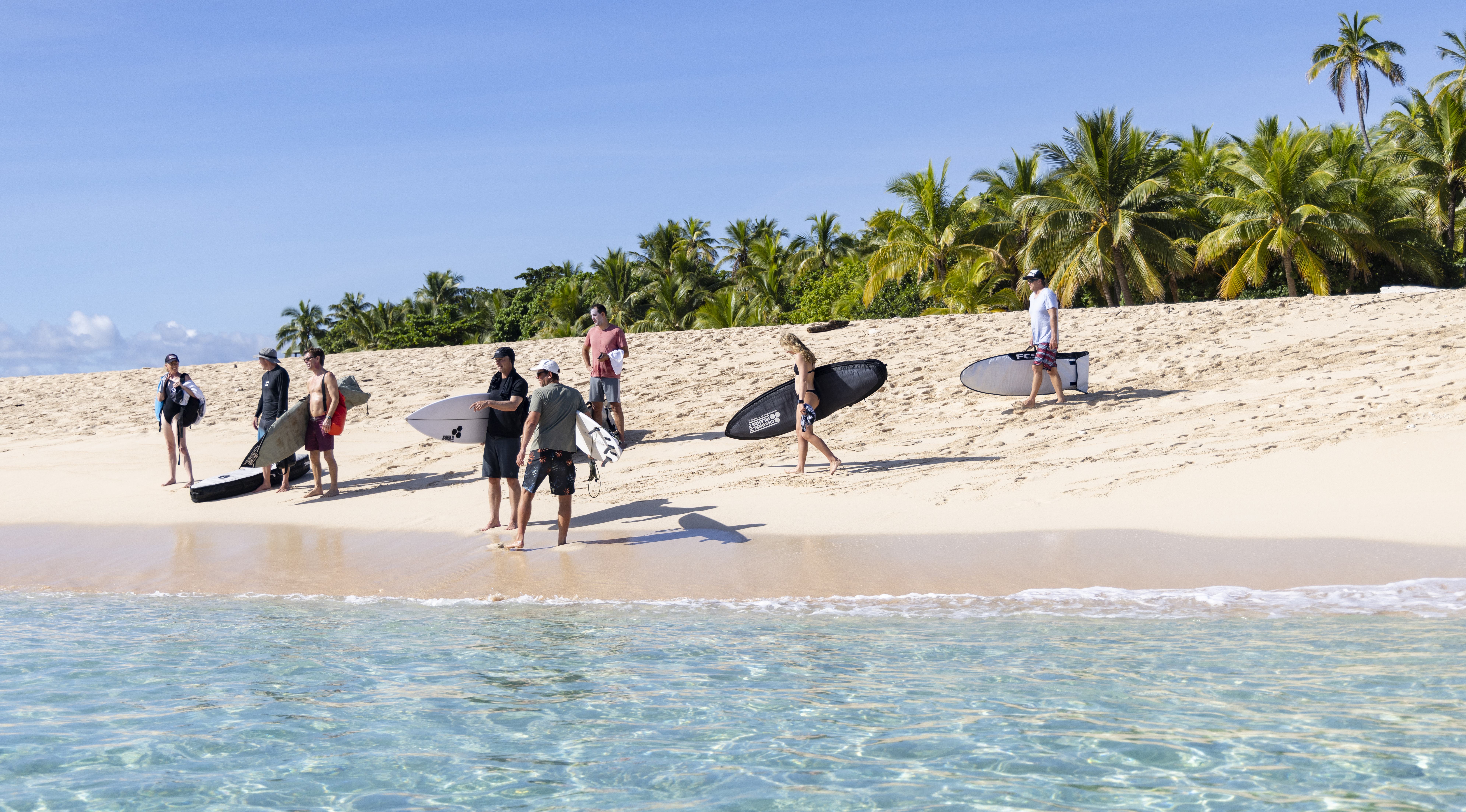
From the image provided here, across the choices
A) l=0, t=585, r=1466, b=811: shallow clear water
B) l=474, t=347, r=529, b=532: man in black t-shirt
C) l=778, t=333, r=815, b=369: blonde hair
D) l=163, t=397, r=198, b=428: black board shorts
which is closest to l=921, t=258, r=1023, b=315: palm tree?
l=778, t=333, r=815, b=369: blonde hair

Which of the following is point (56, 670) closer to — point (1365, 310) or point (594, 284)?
point (1365, 310)

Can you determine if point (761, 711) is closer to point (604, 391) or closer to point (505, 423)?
point (505, 423)

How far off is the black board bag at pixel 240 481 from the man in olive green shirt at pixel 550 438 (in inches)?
159

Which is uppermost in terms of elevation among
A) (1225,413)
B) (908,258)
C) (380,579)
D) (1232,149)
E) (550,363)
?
(1232,149)

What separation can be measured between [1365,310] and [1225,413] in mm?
6022

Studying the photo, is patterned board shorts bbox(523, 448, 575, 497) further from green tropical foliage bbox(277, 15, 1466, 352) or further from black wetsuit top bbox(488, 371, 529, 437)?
green tropical foliage bbox(277, 15, 1466, 352)

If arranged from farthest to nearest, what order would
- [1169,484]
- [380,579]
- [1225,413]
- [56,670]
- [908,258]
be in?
[908,258] < [1225,413] < [1169,484] < [380,579] < [56,670]

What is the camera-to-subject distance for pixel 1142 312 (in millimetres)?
16891

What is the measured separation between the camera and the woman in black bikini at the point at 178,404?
1105 cm

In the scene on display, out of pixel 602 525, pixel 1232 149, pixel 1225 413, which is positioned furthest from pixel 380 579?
pixel 1232 149

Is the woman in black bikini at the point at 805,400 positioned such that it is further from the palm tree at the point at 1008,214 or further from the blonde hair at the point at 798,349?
the palm tree at the point at 1008,214

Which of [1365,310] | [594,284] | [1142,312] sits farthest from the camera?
[594,284]

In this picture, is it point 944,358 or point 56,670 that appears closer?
point 56,670

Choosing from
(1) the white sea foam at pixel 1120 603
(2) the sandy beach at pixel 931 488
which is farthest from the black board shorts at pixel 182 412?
(1) the white sea foam at pixel 1120 603
